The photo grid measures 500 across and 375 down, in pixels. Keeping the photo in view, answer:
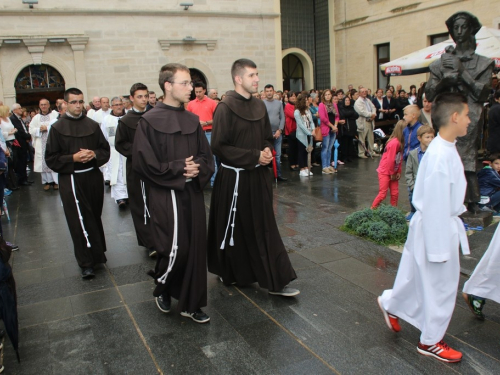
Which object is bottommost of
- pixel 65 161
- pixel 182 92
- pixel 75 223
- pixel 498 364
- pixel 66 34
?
pixel 498 364

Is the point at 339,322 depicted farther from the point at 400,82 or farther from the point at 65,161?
the point at 400,82

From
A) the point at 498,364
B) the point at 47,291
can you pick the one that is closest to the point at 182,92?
the point at 47,291

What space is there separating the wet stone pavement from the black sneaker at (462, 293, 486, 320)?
0.24 ft

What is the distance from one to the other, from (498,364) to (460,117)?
1.66 metres

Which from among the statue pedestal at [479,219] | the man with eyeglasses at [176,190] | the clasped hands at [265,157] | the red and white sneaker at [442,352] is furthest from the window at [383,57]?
the red and white sneaker at [442,352]

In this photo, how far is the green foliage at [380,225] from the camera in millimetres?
6109

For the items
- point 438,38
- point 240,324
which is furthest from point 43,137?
point 438,38

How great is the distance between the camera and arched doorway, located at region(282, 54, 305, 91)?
25.2m

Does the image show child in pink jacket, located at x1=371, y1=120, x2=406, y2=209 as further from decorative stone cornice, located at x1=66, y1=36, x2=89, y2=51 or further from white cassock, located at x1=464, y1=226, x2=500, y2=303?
decorative stone cornice, located at x1=66, y1=36, x2=89, y2=51

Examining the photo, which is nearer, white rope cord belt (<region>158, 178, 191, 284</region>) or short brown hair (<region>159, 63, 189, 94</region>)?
white rope cord belt (<region>158, 178, 191, 284</region>)

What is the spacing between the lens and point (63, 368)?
3557 mm

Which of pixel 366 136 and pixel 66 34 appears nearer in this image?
pixel 366 136

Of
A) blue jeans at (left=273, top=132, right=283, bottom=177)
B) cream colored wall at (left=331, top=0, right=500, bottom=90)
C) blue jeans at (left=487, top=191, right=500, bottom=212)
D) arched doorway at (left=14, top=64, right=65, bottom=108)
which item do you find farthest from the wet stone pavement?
cream colored wall at (left=331, top=0, right=500, bottom=90)

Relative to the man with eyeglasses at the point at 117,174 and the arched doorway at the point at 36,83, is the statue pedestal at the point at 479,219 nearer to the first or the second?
the man with eyeglasses at the point at 117,174
